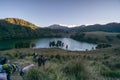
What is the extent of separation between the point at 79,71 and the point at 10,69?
2.03 meters

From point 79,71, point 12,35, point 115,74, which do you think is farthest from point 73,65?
point 12,35

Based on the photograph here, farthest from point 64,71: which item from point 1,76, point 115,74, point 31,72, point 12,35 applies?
point 12,35

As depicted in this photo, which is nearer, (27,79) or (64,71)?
(27,79)

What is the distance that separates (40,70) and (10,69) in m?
1.03

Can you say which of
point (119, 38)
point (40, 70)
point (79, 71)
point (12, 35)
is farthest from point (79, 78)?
point (12, 35)

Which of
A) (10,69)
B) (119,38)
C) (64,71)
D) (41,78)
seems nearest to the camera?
(41,78)

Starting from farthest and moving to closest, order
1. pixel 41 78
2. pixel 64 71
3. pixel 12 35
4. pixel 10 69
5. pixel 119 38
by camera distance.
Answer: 1. pixel 12 35
2. pixel 119 38
3. pixel 64 71
4. pixel 10 69
5. pixel 41 78

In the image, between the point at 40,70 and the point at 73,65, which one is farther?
the point at 73,65

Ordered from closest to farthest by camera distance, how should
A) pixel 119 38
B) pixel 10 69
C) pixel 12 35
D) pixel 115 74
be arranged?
pixel 10 69 → pixel 115 74 → pixel 119 38 → pixel 12 35

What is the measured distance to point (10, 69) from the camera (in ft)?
24.3

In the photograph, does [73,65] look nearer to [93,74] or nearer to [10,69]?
[93,74]

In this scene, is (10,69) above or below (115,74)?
above

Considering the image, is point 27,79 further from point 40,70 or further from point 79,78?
point 79,78

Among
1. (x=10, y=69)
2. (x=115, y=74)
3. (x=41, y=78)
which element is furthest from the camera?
(x=115, y=74)
